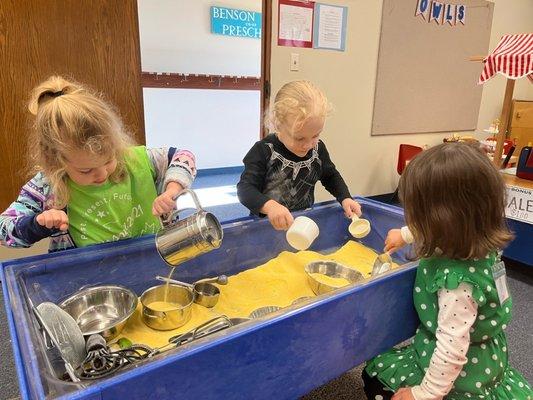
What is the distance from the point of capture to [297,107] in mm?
1142

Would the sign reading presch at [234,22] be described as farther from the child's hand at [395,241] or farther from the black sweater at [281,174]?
the child's hand at [395,241]

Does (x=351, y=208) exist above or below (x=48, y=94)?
below

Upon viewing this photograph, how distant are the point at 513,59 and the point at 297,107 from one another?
118cm

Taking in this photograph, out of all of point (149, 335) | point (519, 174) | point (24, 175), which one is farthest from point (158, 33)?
point (149, 335)

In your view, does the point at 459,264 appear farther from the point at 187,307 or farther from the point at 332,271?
the point at 187,307

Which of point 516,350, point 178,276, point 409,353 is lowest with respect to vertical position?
point 516,350

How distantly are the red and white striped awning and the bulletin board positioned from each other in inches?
40.7

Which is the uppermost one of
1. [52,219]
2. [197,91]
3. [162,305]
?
[197,91]

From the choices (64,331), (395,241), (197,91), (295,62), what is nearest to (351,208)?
(395,241)

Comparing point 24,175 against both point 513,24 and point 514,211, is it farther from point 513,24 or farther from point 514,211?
point 513,24

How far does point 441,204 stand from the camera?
29.1 inches

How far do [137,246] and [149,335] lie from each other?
0.22 metres

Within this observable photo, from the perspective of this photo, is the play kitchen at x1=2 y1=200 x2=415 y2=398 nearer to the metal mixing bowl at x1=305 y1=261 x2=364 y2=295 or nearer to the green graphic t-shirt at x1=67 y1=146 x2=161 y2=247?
the metal mixing bowl at x1=305 y1=261 x2=364 y2=295

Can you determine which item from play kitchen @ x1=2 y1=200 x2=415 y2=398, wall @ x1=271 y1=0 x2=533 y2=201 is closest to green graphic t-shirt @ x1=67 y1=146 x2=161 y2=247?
play kitchen @ x1=2 y1=200 x2=415 y2=398
